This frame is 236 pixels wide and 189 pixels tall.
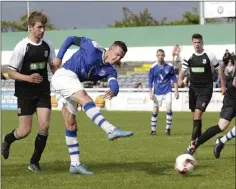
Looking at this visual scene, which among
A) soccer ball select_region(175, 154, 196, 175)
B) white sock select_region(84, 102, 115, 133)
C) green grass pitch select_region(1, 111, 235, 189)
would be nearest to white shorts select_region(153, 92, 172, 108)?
green grass pitch select_region(1, 111, 235, 189)

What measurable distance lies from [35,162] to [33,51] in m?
1.92

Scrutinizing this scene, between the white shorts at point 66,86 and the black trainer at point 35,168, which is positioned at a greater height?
the white shorts at point 66,86

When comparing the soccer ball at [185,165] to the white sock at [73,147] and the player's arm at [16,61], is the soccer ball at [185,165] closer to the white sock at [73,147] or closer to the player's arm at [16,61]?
the white sock at [73,147]

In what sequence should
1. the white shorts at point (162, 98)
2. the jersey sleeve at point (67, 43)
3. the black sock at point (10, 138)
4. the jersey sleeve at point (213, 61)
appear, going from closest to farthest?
the jersey sleeve at point (67, 43), the black sock at point (10, 138), the jersey sleeve at point (213, 61), the white shorts at point (162, 98)

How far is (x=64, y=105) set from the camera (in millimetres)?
10539

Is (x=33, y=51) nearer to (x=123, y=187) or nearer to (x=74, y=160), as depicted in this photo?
(x=74, y=160)

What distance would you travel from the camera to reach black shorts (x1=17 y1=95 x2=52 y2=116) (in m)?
10.8

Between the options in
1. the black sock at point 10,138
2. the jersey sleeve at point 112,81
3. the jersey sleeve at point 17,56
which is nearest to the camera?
the jersey sleeve at point 112,81

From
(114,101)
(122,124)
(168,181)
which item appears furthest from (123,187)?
(114,101)

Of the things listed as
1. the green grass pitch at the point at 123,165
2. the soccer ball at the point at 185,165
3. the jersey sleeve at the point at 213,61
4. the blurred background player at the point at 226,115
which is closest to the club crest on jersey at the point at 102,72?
the green grass pitch at the point at 123,165

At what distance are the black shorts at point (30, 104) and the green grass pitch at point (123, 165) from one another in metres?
1.02

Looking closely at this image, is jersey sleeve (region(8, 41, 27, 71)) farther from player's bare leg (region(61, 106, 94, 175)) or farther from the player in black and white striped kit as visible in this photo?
the player in black and white striped kit

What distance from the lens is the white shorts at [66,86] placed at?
1011 centimetres

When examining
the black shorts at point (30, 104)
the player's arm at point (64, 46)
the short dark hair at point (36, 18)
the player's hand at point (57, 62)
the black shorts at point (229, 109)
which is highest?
the short dark hair at point (36, 18)
